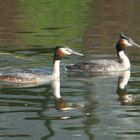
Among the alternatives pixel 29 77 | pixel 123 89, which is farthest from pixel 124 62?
pixel 29 77

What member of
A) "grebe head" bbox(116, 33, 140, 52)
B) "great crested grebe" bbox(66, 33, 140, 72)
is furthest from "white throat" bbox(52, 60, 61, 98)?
"grebe head" bbox(116, 33, 140, 52)

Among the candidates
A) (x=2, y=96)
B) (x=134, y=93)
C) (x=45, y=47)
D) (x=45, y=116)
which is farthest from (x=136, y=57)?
(x=45, y=116)

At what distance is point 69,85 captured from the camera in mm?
16594

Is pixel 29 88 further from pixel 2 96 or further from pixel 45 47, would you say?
pixel 45 47

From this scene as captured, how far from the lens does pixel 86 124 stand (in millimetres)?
12852

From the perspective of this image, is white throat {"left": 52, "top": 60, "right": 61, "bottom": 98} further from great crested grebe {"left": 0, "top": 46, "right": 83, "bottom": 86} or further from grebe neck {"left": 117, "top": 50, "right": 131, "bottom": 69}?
grebe neck {"left": 117, "top": 50, "right": 131, "bottom": 69}

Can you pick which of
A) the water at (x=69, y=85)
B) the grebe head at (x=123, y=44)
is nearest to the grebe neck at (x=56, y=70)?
the water at (x=69, y=85)

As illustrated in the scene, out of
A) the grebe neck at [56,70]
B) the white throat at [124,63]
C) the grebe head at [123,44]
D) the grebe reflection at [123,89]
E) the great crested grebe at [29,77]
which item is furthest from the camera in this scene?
the grebe head at [123,44]

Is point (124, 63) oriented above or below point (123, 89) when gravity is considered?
below

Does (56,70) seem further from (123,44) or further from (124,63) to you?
(123,44)

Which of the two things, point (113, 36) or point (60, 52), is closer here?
point (60, 52)

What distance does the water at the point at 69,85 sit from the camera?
494 inches

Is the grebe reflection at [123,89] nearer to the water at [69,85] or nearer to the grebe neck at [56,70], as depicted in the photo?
the water at [69,85]

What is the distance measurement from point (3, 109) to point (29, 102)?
79cm
